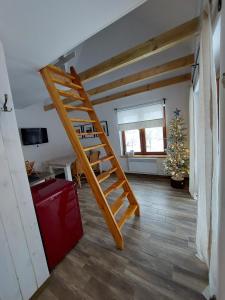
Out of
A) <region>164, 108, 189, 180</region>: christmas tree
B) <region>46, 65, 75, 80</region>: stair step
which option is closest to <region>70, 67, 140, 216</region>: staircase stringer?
<region>46, 65, 75, 80</region>: stair step

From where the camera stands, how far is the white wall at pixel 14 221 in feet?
3.72

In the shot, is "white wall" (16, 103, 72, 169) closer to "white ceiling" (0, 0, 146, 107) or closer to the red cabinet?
the red cabinet

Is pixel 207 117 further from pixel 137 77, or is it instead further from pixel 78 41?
pixel 137 77

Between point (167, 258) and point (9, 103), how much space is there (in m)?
2.27

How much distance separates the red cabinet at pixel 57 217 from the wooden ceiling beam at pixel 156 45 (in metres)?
1.93

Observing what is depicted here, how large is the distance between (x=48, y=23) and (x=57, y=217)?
186 cm

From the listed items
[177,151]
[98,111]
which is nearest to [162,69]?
[177,151]

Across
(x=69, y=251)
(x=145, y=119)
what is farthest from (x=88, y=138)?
(x=69, y=251)

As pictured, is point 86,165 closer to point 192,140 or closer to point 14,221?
point 14,221

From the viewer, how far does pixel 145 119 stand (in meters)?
4.12

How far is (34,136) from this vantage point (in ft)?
14.0

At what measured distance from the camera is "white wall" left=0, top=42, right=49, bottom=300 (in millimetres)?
1134

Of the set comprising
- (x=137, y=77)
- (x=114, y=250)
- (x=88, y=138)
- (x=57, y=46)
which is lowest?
(x=114, y=250)

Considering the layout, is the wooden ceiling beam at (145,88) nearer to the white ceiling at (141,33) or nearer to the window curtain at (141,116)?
the white ceiling at (141,33)
